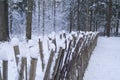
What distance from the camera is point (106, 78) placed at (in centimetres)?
900

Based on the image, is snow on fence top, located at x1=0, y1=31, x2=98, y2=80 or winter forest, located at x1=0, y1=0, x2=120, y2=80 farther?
winter forest, located at x1=0, y1=0, x2=120, y2=80

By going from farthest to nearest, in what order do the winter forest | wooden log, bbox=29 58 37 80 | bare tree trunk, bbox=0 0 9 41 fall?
bare tree trunk, bbox=0 0 9 41 < the winter forest < wooden log, bbox=29 58 37 80

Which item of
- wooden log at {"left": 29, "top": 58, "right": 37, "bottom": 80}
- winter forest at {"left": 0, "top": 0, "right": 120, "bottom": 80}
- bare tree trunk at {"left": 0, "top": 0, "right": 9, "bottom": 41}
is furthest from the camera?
bare tree trunk at {"left": 0, "top": 0, "right": 9, "bottom": 41}

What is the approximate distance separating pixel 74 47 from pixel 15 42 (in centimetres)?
331

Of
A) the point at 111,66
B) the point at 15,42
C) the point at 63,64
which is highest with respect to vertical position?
the point at 15,42

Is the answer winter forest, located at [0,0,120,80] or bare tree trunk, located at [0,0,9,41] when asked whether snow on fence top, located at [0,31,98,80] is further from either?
bare tree trunk, located at [0,0,9,41]

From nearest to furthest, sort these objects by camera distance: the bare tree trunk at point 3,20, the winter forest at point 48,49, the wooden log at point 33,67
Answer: the wooden log at point 33,67 → the winter forest at point 48,49 → the bare tree trunk at point 3,20

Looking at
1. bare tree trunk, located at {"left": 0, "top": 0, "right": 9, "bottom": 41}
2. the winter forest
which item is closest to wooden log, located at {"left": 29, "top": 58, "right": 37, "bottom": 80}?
the winter forest

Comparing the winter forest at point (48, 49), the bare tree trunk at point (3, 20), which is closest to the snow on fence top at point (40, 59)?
the winter forest at point (48, 49)

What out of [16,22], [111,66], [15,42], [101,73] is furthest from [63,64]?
[16,22]

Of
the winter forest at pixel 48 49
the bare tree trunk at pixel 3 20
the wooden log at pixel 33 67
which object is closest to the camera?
the wooden log at pixel 33 67

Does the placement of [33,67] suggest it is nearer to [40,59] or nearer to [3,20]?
[40,59]

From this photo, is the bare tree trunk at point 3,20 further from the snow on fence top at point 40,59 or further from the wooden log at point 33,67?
the wooden log at point 33,67

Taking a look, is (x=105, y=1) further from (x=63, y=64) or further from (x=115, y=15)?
(x=63, y=64)
